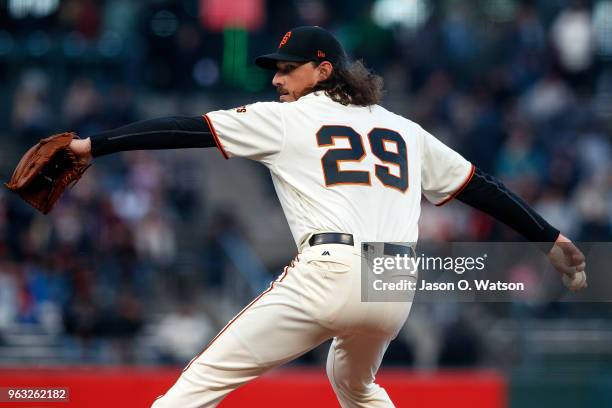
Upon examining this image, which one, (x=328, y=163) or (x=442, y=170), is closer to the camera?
(x=328, y=163)

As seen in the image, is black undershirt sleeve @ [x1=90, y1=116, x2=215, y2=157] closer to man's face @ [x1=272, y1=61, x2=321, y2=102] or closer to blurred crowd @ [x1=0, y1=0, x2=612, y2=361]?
man's face @ [x1=272, y1=61, x2=321, y2=102]

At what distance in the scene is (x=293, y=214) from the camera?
511 cm

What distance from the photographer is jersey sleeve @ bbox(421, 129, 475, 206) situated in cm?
552

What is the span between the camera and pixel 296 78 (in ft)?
17.6

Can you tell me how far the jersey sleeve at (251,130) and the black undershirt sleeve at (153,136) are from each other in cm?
6

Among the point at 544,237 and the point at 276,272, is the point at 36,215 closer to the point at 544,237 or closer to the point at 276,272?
the point at 276,272

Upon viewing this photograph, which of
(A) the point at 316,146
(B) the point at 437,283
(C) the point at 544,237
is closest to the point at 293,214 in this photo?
(A) the point at 316,146

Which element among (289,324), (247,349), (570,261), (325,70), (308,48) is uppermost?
(308,48)

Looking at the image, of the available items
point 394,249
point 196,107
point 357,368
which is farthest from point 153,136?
point 196,107

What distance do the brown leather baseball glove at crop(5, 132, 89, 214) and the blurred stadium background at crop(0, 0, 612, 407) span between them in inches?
136

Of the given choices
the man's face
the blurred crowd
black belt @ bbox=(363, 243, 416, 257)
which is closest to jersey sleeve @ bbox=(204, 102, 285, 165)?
the man's face

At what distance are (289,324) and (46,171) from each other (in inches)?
50.7

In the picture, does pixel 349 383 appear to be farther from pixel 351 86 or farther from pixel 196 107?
pixel 196 107

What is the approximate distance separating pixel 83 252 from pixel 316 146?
6417mm
